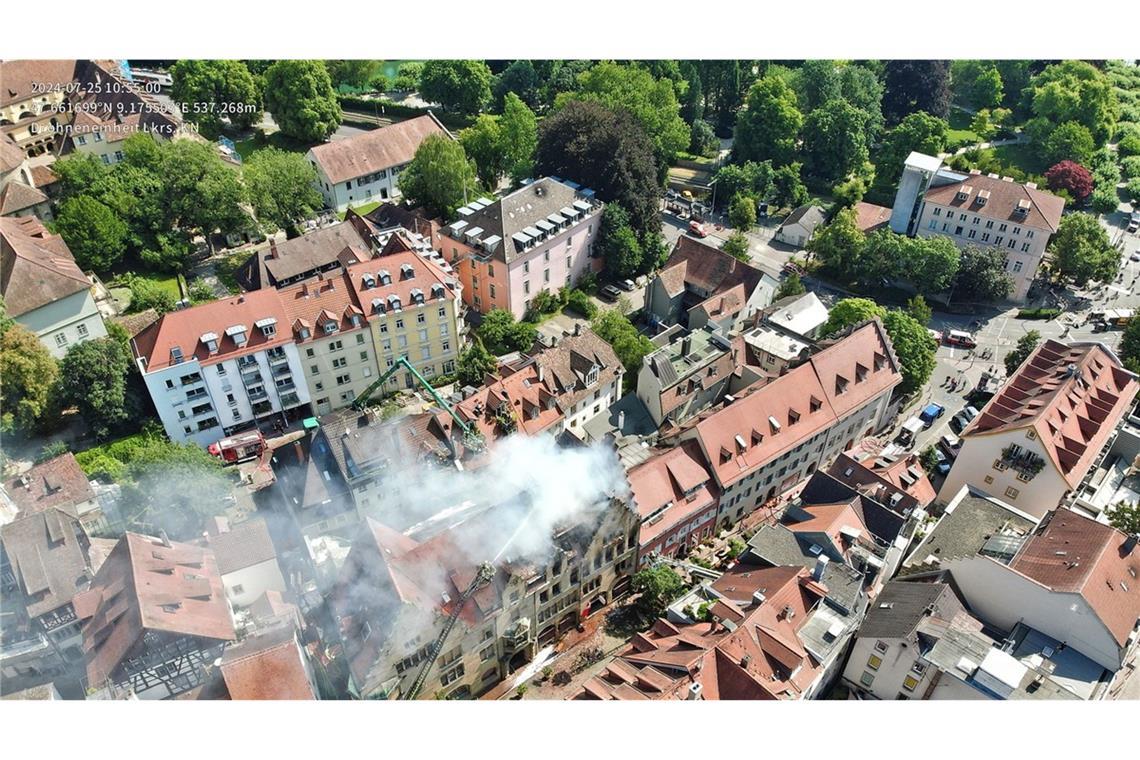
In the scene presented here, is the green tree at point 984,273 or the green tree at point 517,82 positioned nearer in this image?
the green tree at point 984,273

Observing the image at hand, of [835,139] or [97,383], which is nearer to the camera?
[97,383]

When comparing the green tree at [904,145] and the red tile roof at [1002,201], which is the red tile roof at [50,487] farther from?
the green tree at [904,145]

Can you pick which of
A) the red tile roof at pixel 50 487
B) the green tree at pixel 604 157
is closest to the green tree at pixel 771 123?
the green tree at pixel 604 157

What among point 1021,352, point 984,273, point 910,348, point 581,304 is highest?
point 984,273

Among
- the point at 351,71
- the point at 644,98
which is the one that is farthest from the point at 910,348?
the point at 351,71

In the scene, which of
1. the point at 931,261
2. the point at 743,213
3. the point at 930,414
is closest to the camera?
the point at 930,414

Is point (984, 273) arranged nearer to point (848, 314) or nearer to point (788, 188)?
point (848, 314)
